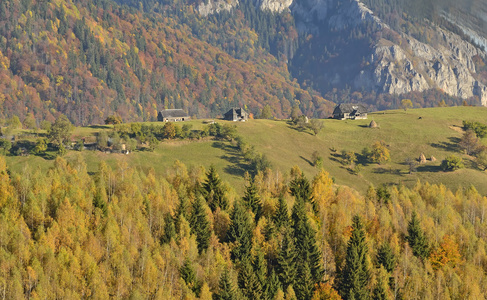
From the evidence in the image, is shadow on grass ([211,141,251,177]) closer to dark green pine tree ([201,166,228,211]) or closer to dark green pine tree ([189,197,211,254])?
dark green pine tree ([201,166,228,211])

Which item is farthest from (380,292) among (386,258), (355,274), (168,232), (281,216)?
(168,232)

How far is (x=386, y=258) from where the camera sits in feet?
337

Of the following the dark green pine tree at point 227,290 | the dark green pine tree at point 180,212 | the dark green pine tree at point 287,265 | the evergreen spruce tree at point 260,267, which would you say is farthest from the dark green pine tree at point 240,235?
the dark green pine tree at point 227,290

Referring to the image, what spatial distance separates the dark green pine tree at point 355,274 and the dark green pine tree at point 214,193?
3532cm

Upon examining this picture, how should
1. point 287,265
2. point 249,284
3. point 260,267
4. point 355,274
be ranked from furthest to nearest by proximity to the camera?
point 287,265
point 260,267
point 355,274
point 249,284

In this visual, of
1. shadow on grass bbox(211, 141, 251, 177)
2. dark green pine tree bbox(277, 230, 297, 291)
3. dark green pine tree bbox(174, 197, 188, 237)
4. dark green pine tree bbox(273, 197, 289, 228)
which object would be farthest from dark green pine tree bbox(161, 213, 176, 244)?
shadow on grass bbox(211, 141, 251, 177)

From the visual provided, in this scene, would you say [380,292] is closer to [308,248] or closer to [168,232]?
[308,248]

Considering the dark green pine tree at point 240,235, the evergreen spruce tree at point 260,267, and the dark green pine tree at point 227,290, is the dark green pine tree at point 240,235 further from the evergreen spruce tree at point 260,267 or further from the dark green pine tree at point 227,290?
the dark green pine tree at point 227,290

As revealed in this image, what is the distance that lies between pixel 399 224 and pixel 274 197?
34.1m

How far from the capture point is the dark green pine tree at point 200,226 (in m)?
109

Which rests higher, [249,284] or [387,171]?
[387,171]

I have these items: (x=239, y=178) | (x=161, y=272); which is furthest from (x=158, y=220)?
(x=239, y=178)

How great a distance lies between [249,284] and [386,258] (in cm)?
A: 3059

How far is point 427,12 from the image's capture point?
44.2 ft
